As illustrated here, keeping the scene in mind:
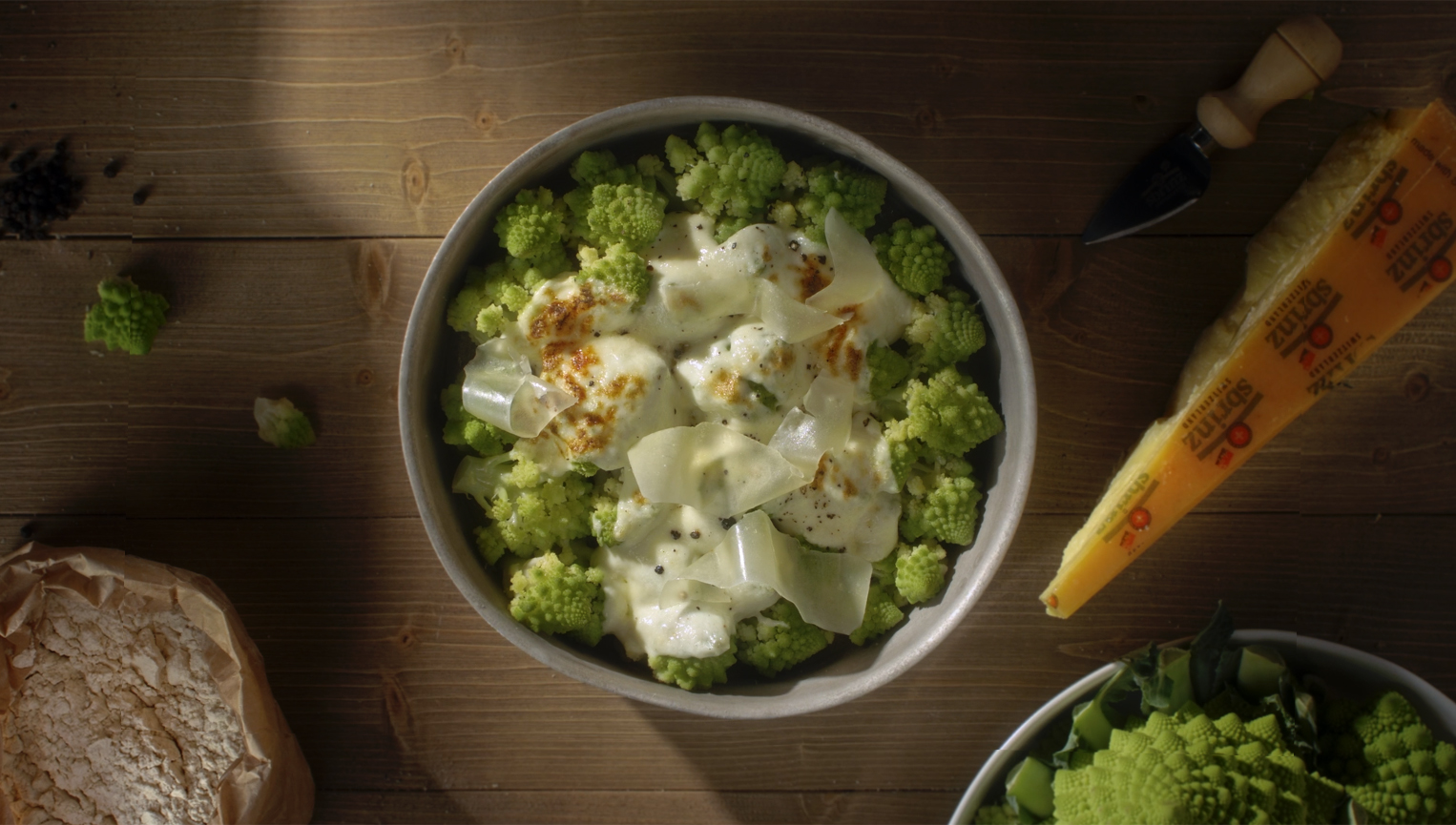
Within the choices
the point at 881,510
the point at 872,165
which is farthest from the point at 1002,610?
the point at 872,165

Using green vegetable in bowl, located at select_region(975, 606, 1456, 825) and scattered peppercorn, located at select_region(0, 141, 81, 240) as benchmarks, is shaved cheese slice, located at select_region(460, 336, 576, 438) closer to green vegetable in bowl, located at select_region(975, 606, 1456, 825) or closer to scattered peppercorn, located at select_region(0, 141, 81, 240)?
scattered peppercorn, located at select_region(0, 141, 81, 240)

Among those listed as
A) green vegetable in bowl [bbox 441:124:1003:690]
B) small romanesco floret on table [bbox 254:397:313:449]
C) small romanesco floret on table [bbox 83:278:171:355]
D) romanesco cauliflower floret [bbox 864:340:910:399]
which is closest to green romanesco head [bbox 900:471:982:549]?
green vegetable in bowl [bbox 441:124:1003:690]

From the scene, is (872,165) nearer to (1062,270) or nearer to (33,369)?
(1062,270)

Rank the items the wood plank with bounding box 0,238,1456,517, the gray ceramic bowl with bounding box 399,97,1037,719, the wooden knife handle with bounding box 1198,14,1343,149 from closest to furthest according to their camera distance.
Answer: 1. the gray ceramic bowl with bounding box 399,97,1037,719
2. the wooden knife handle with bounding box 1198,14,1343,149
3. the wood plank with bounding box 0,238,1456,517

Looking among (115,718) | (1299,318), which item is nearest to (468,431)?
(115,718)

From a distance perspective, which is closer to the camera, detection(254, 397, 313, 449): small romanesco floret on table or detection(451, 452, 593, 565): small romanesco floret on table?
detection(451, 452, 593, 565): small romanesco floret on table

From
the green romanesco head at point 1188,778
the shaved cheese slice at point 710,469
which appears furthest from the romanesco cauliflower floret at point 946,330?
the green romanesco head at point 1188,778

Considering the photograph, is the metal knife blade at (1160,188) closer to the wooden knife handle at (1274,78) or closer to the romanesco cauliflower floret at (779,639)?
the wooden knife handle at (1274,78)
